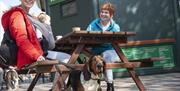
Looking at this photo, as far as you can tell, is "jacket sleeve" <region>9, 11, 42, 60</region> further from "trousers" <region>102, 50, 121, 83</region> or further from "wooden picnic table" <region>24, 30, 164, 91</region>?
"trousers" <region>102, 50, 121, 83</region>

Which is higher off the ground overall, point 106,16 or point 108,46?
point 106,16

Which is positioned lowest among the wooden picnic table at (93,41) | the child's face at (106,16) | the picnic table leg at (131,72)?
the picnic table leg at (131,72)

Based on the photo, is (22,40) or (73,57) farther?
(73,57)

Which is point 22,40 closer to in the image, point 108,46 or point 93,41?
point 93,41

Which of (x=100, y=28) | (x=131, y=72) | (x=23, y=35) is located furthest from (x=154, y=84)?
(x=23, y=35)

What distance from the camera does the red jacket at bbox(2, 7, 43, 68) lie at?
4.30 metres

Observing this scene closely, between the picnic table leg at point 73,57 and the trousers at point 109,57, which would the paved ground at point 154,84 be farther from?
the picnic table leg at point 73,57

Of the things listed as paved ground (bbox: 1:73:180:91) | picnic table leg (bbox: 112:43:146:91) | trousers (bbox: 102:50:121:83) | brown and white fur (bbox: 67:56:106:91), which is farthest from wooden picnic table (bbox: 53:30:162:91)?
paved ground (bbox: 1:73:180:91)

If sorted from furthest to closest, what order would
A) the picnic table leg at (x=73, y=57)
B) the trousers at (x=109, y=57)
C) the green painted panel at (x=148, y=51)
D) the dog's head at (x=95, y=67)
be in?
the green painted panel at (x=148, y=51) < the trousers at (x=109, y=57) < the picnic table leg at (x=73, y=57) < the dog's head at (x=95, y=67)

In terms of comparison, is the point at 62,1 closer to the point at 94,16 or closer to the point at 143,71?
the point at 94,16

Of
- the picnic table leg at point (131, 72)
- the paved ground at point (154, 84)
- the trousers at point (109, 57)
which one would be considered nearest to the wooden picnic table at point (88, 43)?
the picnic table leg at point (131, 72)

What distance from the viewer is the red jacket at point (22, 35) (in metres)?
4.30

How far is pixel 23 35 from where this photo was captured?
4316 millimetres

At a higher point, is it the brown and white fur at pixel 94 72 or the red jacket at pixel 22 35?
the red jacket at pixel 22 35
